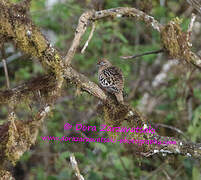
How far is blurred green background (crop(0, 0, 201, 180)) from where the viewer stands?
5613mm

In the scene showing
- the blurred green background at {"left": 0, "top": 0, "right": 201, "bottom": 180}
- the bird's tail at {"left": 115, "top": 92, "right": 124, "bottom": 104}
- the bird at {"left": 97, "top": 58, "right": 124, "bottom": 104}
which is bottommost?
the blurred green background at {"left": 0, "top": 0, "right": 201, "bottom": 180}

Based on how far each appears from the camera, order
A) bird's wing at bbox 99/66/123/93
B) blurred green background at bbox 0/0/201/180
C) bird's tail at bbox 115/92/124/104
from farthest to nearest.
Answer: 1. blurred green background at bbox 0/0/201/180
2. bird's wing at bbox 99/66/123/93
3. bird's tail at bbox 115/92/124/104

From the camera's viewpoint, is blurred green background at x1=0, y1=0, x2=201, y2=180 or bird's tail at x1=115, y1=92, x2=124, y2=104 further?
blurred green background at x1=0, y1=0, x2=201, y2=180

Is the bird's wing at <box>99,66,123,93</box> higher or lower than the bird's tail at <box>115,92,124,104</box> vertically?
higher

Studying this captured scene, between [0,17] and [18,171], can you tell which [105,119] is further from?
[18,171]

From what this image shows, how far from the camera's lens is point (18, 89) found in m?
3.19

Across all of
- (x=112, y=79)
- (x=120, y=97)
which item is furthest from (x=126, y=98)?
(x=120, y=97)

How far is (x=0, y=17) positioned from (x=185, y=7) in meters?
5.84

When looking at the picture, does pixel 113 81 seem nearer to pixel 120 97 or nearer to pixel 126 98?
pixel 120 97

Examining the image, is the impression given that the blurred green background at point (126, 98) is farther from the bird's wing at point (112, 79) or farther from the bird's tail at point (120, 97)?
the bird's tail at point (120, 97)

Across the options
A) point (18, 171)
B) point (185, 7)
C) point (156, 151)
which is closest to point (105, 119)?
point (156, 151)

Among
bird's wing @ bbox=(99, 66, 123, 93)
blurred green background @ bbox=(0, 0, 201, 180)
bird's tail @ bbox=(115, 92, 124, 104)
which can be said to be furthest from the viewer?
blurred green background @ bbox=(0, 0, 201, 180)

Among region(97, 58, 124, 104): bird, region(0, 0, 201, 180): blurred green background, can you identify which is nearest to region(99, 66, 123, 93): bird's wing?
region(97, 58, 124, 104): bird

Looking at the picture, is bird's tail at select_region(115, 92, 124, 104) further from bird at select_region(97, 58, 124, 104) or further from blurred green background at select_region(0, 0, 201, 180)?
blurred green background at select_region(0, 0, 201, 180)
